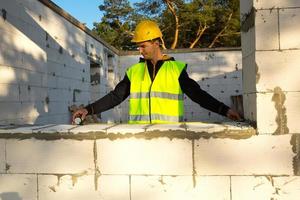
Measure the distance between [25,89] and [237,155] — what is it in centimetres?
398

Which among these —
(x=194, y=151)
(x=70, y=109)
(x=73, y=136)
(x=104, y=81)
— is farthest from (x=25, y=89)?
(x=104, y=81)

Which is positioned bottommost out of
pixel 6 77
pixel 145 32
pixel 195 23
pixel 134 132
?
pixel 134 132

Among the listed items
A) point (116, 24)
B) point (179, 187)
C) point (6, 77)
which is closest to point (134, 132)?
point (179, 187)

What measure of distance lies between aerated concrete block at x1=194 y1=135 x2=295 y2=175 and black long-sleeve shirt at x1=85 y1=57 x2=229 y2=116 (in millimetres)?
359

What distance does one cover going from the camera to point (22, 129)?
3.02 metres

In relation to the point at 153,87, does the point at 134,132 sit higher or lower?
lower

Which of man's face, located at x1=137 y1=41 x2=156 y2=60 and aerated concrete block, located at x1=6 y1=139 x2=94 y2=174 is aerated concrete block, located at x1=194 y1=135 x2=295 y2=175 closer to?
aerated concrete block, located at x1=6 y1=139 x2=94 y2=174

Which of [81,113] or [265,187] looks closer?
[265,187]

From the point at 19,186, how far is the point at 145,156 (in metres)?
0.92

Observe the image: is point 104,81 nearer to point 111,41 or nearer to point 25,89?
point 25,89

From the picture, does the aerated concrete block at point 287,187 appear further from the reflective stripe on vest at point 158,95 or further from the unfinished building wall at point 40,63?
the unfinished building wall at point 40,63

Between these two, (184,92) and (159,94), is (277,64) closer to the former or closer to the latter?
(184,92)

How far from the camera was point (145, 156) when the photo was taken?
2.84 meters

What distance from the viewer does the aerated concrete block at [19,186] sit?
9.67ft
